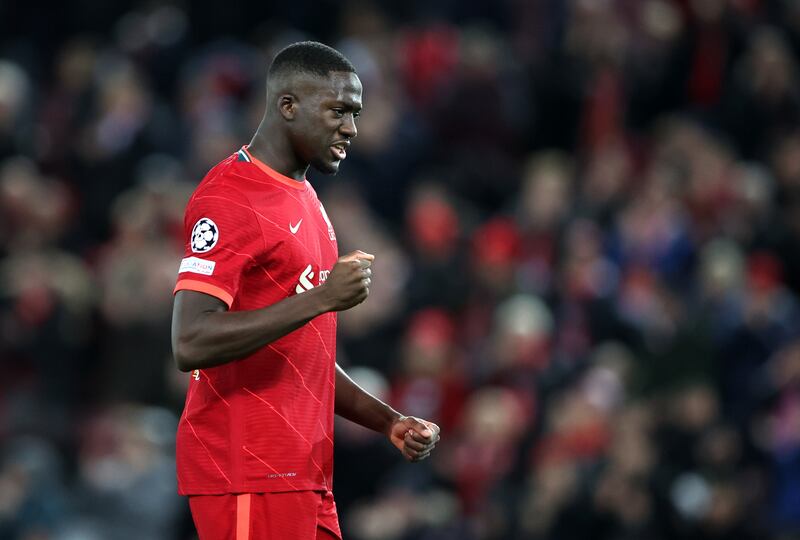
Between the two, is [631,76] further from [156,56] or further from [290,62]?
[290,62]

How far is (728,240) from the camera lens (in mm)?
12031

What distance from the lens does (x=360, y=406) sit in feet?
17.2

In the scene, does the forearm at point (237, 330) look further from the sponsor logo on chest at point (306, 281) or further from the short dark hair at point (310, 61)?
the short dark hair at point (310, 61)

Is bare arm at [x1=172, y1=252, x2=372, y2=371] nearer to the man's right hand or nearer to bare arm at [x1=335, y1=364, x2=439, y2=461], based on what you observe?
the man's right hand

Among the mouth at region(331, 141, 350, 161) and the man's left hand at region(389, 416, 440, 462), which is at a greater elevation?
the mouth at region(331, 141, 350, 161)

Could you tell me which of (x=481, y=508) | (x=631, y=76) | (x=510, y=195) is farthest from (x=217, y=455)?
(x=631, y=76)

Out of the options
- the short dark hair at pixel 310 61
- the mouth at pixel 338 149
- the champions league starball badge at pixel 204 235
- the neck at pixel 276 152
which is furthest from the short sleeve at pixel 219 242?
the short dark hair at pixel 310 61

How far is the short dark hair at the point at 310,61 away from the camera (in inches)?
191

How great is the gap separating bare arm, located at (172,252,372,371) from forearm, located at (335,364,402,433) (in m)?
0.74

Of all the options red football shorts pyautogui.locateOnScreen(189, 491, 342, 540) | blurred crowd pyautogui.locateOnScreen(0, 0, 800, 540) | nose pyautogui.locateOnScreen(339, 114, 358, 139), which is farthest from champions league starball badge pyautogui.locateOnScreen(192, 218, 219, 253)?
blurred crowd pyautogui.locateOnScreen(0, 0, 800, 540)

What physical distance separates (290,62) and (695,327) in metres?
7.04

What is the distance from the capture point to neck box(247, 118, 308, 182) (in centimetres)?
489

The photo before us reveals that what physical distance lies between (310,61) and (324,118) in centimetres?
19

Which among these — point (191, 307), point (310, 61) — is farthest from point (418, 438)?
point (310, 61)
